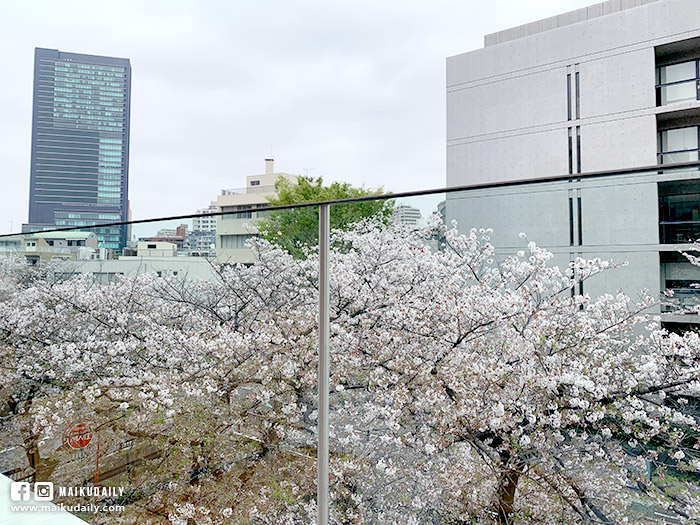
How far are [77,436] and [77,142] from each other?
41.5 ft

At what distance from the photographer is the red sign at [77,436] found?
1659 mm

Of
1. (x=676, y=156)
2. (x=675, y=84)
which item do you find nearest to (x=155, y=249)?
(x=675, y=84)

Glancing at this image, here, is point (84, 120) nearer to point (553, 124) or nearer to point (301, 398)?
point (553, 124)

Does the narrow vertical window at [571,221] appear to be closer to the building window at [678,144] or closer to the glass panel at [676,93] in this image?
the building window at [678,144]

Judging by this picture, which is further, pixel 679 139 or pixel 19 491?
pixel 679 139

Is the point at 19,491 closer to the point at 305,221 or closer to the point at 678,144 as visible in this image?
the point at 305,221

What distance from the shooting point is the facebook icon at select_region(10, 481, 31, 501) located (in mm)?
1780

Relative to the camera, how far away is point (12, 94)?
9.83 metres

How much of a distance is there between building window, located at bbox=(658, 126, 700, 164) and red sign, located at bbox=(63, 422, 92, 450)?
398 inches

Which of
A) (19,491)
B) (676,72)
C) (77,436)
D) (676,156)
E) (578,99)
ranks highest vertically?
(676,72)

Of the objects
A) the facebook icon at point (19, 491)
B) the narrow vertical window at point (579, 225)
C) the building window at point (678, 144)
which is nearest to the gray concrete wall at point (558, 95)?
the building window at point (678, 144)

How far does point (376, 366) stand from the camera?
1.26 meters

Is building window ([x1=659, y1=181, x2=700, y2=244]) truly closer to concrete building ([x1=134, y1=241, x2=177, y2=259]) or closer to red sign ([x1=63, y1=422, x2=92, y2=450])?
concrete building ([x1=134, y1=241, x2=177, y2=259])

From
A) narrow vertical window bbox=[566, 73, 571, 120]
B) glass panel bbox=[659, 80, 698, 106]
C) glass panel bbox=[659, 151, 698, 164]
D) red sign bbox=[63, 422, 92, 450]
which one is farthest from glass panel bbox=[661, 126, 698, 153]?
red sign bbox=[63, 422, 92, 450]
